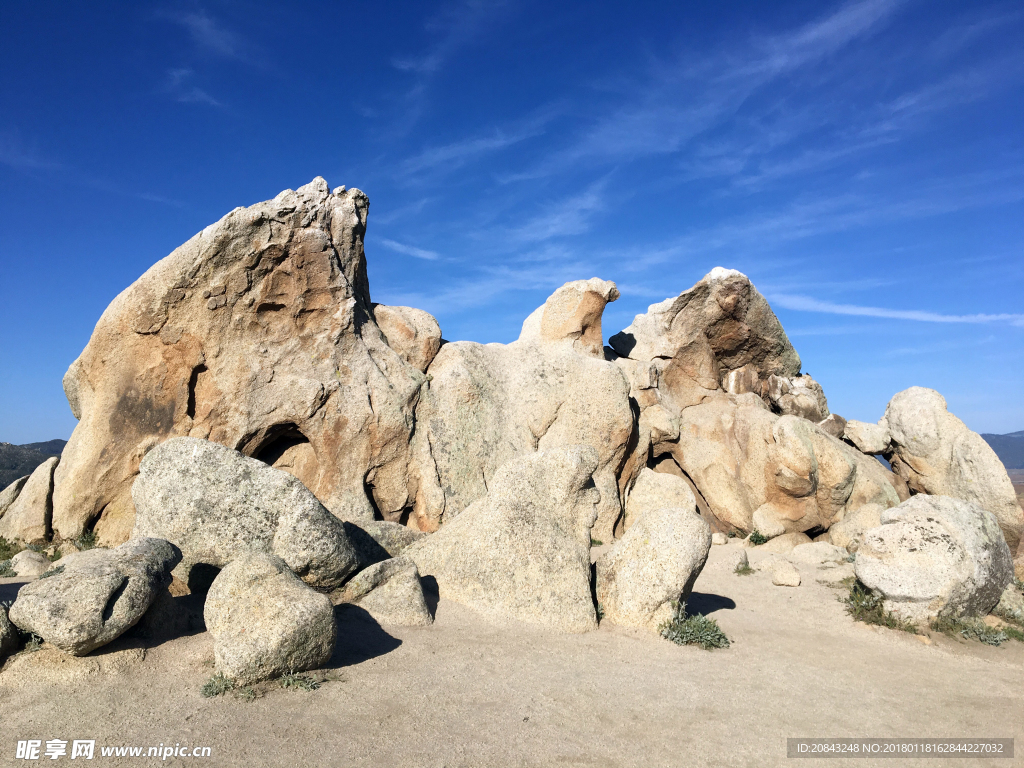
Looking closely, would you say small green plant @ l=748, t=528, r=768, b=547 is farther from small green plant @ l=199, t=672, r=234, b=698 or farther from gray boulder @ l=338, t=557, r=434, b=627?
small green plant @ l=199, t=672, r=234, b=698

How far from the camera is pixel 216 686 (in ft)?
18.7

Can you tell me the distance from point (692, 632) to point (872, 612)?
335cm

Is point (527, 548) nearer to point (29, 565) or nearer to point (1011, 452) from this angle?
point (29, 565)

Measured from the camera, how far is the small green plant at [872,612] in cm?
944

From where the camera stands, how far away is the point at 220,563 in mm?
8188

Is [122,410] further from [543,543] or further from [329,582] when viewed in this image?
[543,543]

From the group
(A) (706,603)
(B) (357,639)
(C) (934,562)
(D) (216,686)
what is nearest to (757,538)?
(A) (706,603)

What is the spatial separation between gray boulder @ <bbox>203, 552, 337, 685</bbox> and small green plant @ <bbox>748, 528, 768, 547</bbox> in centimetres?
1313

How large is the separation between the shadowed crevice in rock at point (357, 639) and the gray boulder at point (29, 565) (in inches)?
213

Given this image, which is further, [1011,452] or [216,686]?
[1011,452]

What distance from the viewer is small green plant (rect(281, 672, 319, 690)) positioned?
231 inches

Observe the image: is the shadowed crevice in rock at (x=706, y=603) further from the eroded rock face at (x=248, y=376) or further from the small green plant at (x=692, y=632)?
the eroded rock face at (x=248, y=376)

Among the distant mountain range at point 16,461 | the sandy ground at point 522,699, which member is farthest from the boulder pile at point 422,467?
the distant mountain range at point 16,461

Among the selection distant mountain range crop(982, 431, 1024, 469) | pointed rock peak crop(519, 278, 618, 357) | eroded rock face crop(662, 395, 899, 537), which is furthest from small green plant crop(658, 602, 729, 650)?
distant mountain range crop(982, 431, 1024, 469)
